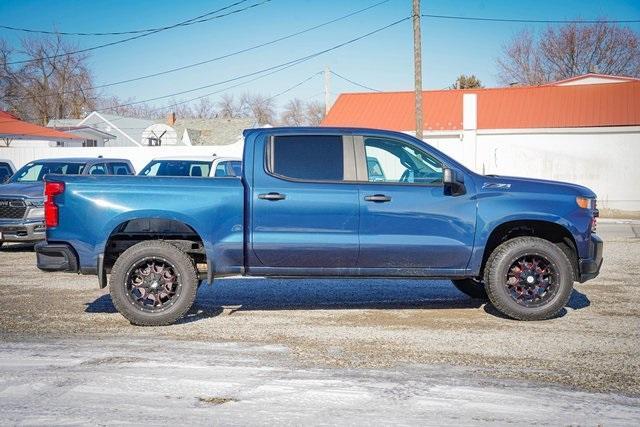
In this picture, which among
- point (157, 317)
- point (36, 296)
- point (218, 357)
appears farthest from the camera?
point (36, 296)

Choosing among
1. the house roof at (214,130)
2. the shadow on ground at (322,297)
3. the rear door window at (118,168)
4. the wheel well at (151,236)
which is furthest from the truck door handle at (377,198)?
the house roof at (214,130)

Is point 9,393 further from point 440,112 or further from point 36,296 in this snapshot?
point 440,112

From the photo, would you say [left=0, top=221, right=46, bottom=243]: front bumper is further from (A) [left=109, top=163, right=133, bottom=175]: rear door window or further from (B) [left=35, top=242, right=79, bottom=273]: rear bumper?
(B) [left=35, top=242, right=79, bottom=273]: rear bumper

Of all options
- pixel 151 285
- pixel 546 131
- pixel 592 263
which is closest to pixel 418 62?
pixel 546 131

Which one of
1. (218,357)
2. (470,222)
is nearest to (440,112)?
(470,222)

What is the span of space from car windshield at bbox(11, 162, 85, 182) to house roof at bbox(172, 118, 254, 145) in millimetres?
39676

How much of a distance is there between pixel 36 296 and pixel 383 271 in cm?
458

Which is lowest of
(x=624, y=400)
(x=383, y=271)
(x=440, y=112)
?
(x=624, y=400)

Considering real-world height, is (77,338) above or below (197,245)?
below

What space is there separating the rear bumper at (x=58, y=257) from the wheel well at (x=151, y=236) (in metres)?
0.35

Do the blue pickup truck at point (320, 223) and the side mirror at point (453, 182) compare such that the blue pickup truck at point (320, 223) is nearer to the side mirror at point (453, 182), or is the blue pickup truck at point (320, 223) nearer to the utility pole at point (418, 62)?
the side mirror at point (453, 182)

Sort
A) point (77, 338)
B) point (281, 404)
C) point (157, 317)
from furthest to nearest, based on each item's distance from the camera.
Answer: point (157, 317)
point (77, 338)
point (281, 404)

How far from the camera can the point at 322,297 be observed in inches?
326

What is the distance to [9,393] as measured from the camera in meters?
4.55
